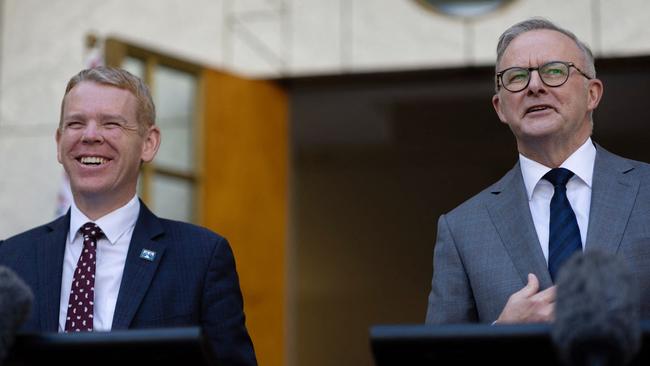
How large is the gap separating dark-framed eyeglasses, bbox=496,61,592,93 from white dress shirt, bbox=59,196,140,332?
104 centimetres

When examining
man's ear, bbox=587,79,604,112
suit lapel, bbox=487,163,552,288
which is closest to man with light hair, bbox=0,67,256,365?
suit lapel, bbox=487,163,552,288

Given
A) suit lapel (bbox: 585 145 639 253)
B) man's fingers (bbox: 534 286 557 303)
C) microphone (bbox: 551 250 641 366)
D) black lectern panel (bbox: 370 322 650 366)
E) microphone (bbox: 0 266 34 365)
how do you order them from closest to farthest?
microphone (bbox: 551 250 641 366)
black lectern panel (bbox: 370 322 650 366)
microphone (bbox: 0 266 34 365)
man's fingers (bbox: 534 286 557 303)
suit lapel (bbox: 585 145 639 253)

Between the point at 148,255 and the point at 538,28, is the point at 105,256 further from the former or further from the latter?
the point at 538,28

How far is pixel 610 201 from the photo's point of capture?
2.90m

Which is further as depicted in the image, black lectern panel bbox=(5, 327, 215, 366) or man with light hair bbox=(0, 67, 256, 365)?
man with light hair bbox=(0, 67, 256, 365)

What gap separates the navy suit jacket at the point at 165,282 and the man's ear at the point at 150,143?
0.52 feet

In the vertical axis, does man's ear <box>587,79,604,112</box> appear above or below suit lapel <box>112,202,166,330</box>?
above

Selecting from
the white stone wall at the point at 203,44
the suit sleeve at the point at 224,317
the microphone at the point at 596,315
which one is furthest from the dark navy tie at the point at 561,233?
the white stone wall at the point at 203,44

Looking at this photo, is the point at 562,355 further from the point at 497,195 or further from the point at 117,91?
the point at 117,91

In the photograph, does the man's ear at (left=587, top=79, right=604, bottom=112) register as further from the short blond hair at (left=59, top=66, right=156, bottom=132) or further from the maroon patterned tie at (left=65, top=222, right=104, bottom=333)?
the maroon patterned tie at (left=65, top=222, right=104, bottom=333)

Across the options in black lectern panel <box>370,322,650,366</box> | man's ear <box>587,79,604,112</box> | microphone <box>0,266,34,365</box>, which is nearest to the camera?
black lectern panel <box>370,322,650,366</box>

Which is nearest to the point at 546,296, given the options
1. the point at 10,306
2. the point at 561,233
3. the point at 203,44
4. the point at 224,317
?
the point at 561,233

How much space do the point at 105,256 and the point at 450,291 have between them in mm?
889

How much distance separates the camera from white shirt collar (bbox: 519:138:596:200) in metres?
3.00
